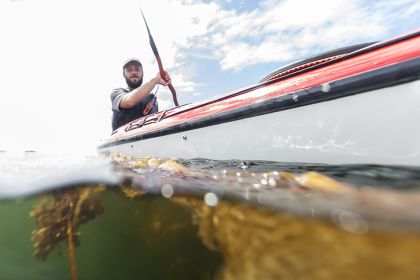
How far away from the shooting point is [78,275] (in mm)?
1611

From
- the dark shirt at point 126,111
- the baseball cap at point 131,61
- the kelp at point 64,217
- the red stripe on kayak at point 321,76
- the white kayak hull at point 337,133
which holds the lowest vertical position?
the kelp at point 64,217

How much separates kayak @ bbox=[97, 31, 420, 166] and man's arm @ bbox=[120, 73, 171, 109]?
2.17m

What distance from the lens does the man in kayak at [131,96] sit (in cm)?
530

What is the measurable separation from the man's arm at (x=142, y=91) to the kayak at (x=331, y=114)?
217 centimetres

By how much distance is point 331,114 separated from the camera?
2094 mm

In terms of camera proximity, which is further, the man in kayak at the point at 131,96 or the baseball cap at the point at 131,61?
the baseball cap at the point at 131,61

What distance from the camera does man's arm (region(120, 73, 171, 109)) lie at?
509 cm

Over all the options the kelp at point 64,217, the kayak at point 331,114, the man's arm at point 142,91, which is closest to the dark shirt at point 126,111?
the man's arm at point 142,91

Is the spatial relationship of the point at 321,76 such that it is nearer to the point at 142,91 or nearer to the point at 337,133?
the point at 337,133

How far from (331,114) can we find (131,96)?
4355 mm

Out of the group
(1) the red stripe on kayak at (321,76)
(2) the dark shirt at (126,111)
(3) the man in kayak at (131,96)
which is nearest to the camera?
(1) the red stripe on kayak at (321,76)

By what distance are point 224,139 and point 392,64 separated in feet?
5.53

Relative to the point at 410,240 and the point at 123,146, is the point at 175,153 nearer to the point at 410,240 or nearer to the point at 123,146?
the point at 123,146

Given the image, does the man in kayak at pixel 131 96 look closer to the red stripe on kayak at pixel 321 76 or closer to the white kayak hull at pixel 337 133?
the red stripe on kayak at pixel 321 76
